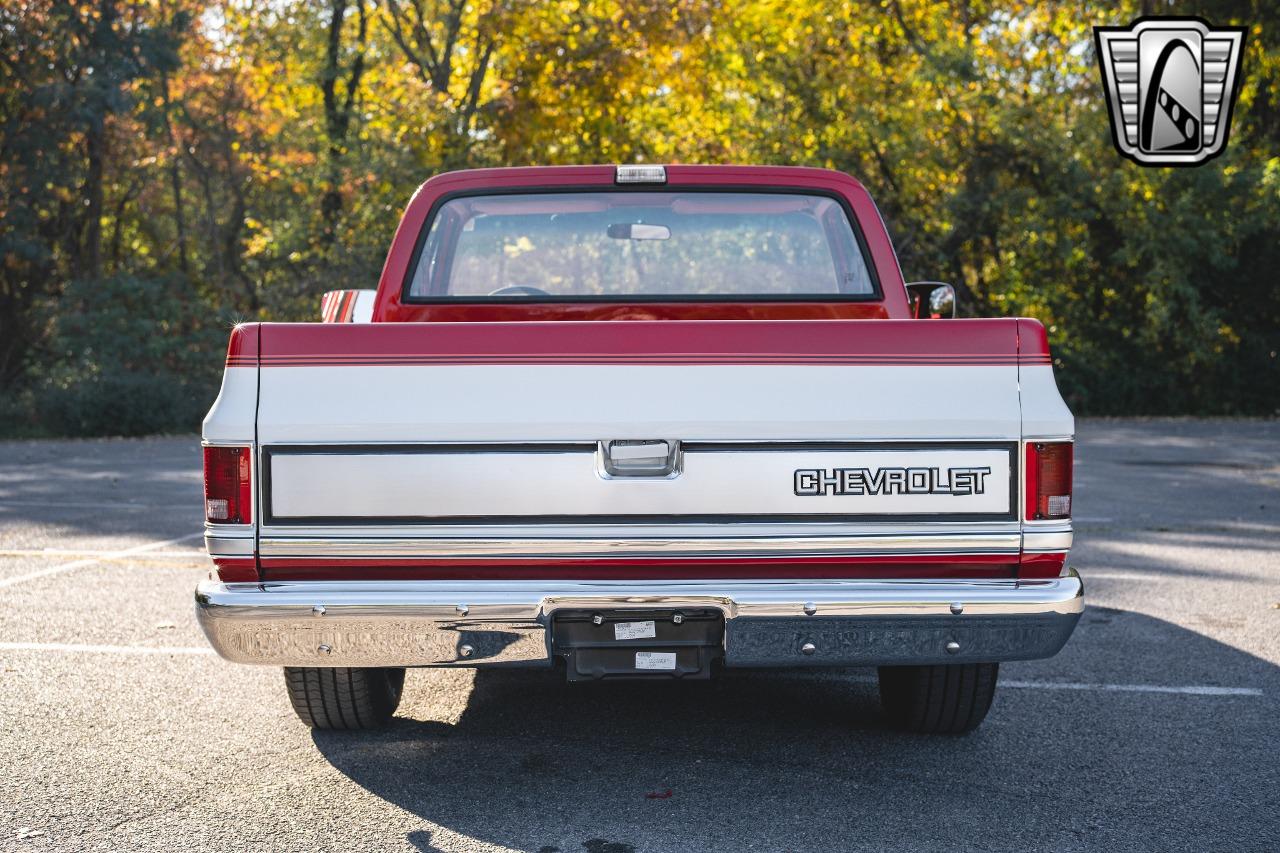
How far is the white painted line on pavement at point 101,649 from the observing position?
607 cm

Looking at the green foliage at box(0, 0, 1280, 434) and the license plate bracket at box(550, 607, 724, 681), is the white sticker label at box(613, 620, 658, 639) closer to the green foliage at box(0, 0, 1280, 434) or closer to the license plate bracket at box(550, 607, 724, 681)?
the license plate bracket at box(550, 607, 724, 681)

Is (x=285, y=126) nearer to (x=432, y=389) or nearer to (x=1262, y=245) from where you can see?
(x=1262, y=245)

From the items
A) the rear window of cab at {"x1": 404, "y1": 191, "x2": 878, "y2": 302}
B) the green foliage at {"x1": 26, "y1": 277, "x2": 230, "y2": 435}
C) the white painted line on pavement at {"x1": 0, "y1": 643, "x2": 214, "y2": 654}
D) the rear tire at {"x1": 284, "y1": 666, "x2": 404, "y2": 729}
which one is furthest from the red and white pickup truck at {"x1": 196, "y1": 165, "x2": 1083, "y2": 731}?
the green foliage at {"x1": 26, "y1": 277, "x2": 230, "y2": 435}

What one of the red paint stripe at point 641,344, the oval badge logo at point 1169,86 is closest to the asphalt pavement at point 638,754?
the red paint stripe at point 641,344

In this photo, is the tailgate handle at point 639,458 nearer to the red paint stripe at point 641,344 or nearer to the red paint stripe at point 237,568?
the red paint stripe at point 641,344

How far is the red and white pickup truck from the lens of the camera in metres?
3.75

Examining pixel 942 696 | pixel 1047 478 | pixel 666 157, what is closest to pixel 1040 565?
pixel 1047 478

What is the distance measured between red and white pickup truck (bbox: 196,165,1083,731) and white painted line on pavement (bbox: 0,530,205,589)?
470 cm

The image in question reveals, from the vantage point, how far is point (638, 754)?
4535 millimetres

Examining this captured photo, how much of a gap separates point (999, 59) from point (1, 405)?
55.2 feet

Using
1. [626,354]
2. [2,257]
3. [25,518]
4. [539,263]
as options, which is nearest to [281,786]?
[626,354]

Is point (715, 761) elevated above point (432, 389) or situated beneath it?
situated beneath

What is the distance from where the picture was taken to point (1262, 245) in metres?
21.6

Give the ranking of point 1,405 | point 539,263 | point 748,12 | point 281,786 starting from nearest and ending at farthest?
point 281,786
point 539,263
point 1,405
point 748,12
